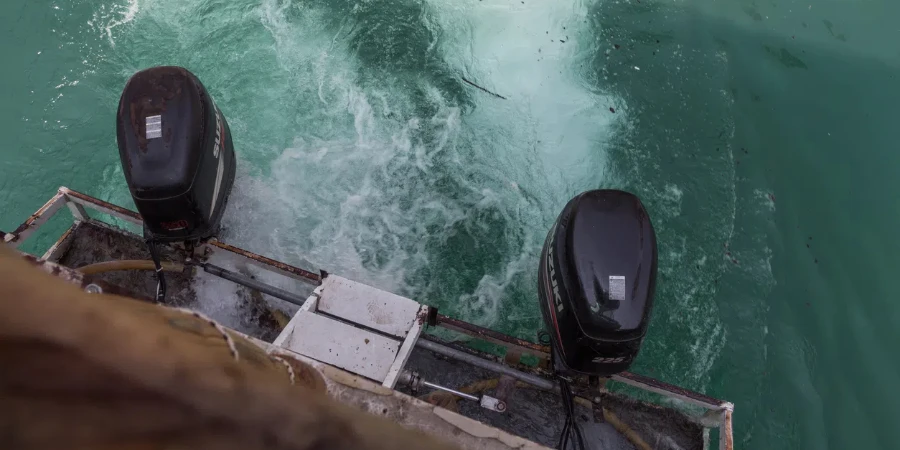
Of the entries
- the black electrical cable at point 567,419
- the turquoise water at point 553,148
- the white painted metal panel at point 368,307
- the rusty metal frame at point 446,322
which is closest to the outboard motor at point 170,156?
the rusty metal frame at point 446,322

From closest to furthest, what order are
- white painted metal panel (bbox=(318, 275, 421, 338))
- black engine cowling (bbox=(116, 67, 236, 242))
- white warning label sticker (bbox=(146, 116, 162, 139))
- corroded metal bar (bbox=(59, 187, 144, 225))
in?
white painted metal panel (bbox=(318, 275, 421, 338)) < black engine cowling (bbox=(116, 67, 236, 242)) < white warning label sticker (bbox=(146, 116, 162, 139)) < corroded metal bar (bbox=(59, 187, 144, 225))

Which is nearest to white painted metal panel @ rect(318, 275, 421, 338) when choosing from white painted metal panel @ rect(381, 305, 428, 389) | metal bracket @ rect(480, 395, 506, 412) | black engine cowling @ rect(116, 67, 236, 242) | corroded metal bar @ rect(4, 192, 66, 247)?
white painted metal panel @ rect(381, 305, 428, 389)

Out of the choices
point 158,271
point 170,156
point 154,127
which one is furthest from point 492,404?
point 154,127

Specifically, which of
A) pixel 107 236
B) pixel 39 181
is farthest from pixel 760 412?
pixel 39 181

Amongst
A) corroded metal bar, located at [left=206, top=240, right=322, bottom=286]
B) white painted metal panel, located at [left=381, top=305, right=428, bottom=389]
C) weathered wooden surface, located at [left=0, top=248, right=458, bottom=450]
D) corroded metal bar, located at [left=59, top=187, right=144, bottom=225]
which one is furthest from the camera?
corroded metal bar, located at [left=59, top=187, right=144, bottom=225]

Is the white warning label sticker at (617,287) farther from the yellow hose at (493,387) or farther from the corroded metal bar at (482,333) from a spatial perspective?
the yellow hose at (493,387)

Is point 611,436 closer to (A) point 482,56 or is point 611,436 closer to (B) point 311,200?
(B) point 311,200

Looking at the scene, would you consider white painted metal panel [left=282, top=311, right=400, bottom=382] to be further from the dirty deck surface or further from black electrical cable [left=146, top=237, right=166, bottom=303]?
black electrical cable [left=146, top=237, right=166, bottom=303]

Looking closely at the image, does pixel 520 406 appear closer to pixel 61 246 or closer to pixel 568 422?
pixel 568 422
